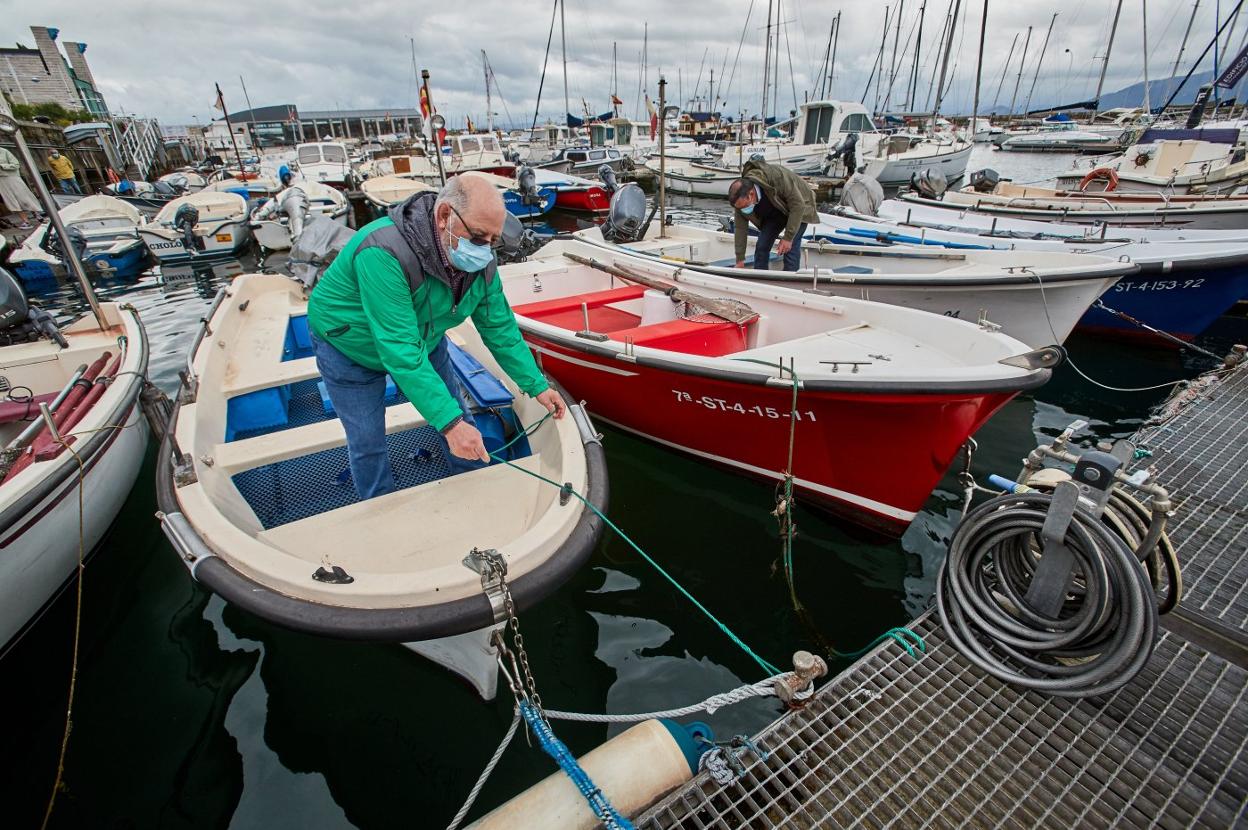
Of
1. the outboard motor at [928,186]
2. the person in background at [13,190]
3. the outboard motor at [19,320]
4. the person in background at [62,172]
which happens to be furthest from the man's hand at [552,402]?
the person in background at [62,172]

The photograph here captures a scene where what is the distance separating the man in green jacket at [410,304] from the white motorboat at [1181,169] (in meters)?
17.8

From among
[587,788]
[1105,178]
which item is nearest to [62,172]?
[587,788]

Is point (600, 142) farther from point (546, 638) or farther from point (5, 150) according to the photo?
point (546, 638)

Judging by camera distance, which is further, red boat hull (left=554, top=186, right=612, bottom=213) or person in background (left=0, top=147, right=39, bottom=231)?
red boat hull (left=554, top=186, right=612, bottom=213)

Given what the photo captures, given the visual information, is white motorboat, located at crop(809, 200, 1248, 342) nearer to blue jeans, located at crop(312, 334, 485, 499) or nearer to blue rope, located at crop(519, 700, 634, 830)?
blue jeans, located at crop(312, 334, 485, 499)

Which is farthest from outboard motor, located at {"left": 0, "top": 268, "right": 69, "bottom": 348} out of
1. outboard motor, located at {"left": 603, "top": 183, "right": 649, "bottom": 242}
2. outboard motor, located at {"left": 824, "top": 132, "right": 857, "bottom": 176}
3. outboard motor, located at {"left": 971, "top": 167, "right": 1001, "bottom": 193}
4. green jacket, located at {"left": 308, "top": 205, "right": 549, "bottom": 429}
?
outboard motor, located at {"left": 824, "top": 132, "right": 857, "bottom": 176}

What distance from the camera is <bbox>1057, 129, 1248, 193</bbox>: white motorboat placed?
44.1ft

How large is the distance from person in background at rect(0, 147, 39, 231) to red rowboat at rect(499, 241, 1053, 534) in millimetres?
25386

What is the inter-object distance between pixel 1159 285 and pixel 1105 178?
9812mm

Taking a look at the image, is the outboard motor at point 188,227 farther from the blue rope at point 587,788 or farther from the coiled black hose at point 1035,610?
the coiled black hose at point 1035,610

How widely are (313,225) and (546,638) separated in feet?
19.1

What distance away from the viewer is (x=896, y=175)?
23.2 m

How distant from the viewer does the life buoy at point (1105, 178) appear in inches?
554

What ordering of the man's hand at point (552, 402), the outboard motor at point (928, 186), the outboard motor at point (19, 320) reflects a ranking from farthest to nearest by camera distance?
the outboard motor at point (928, 186)
the outboard motor at point (19, 320)
the man's hand at point (552, 402)
